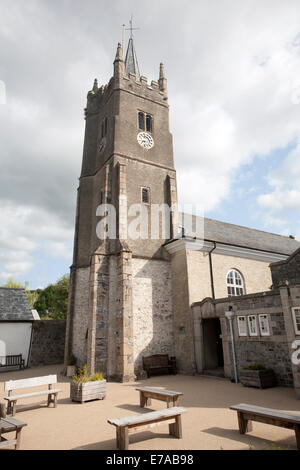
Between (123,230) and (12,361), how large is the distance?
12946 mm

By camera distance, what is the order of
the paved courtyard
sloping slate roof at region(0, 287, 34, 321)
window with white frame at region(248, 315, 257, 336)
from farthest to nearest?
sloping slate roof at region(0, 287, 34, 321) → window with white frame at region(248, 315, 257, 336) → the paved courtyard

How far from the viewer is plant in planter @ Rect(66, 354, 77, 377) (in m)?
17.1

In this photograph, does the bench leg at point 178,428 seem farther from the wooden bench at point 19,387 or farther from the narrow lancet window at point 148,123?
the narrow lancet window at point 148,123

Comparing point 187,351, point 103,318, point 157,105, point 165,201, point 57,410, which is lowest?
point 57,410

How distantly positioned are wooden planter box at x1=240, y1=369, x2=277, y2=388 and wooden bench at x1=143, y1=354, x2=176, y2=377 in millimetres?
5462

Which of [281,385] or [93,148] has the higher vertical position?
[93,148]

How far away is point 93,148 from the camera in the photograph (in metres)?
23.4

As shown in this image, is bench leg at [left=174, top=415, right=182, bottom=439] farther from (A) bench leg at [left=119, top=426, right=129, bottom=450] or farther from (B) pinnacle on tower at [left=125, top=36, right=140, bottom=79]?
(B) pinnacle on tower at [left=125, top=36, right=140, bottom=79]

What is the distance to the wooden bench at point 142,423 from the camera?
5.51 metres

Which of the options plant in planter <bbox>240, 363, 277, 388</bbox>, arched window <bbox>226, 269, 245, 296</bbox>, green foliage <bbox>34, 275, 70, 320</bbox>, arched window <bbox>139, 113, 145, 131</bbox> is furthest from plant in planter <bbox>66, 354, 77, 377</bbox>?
green foliage <bbox>34, 275, 70, 320</bbox>

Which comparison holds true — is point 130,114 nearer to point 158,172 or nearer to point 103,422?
point 158,172

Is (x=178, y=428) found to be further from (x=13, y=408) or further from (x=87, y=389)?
(x=13, y=408)

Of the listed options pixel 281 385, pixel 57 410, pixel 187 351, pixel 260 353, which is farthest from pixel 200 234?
pixel 57 410

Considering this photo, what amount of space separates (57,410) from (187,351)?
925 cm
